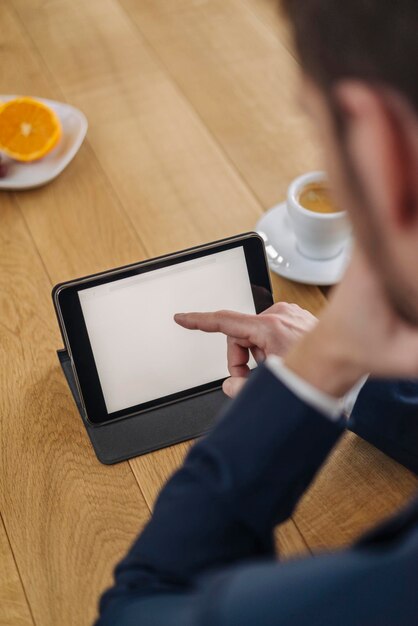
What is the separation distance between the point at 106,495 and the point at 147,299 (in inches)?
8.5

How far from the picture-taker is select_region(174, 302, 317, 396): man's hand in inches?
36.4

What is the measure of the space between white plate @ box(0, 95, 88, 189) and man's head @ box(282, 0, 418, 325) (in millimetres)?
854

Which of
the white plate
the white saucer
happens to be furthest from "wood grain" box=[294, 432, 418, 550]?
the white plate

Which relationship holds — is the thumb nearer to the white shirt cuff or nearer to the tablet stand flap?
the tablet stand flap

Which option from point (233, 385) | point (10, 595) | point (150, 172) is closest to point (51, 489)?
point (10, 595)

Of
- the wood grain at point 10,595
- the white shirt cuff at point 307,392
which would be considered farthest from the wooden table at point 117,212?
the white shirt cuff at point 307,392

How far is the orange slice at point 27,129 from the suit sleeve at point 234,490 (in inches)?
30.2

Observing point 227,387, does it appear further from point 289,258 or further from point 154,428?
point 289,258

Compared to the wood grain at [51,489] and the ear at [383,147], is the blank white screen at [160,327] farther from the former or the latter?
the ear at [383,147]

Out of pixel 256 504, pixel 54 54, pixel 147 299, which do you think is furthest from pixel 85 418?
pixel 54 54

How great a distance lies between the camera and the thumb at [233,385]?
93cm

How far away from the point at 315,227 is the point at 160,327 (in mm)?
276

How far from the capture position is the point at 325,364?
639 mm

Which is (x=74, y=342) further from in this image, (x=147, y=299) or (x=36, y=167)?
(x=36, y=167)
